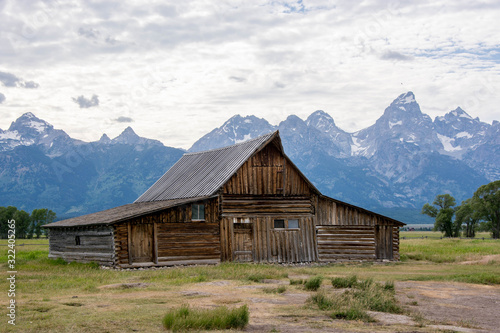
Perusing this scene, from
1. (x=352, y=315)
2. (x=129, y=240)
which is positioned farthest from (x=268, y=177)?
(x=352, y=315)

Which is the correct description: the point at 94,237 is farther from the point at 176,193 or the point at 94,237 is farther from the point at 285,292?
the point at 285,292

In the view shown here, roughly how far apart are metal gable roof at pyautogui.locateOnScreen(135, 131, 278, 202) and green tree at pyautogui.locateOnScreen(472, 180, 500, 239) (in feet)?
190

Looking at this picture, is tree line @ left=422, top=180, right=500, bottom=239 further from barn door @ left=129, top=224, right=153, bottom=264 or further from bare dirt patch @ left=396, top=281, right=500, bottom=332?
bare dirt patch @ left=396, top=281, right=500, bottom=332

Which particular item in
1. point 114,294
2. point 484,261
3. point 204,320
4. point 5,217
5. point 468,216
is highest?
point 5,217

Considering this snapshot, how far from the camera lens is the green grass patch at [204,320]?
45.6 feet

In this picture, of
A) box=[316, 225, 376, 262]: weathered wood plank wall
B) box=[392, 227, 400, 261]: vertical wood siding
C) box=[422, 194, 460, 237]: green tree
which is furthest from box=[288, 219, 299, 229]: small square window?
box=[422, 194, 460, 237]: green tree

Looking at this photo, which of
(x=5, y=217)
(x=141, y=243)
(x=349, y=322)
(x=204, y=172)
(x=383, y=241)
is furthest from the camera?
(x=5, y=217)

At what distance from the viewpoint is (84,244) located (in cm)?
3769

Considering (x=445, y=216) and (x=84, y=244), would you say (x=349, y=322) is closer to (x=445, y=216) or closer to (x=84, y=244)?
(x=84, y=244)

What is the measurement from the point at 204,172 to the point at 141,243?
914 centimetres

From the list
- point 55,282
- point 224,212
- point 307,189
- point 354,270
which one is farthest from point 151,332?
point 307,189

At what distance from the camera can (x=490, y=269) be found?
3250 centimetres

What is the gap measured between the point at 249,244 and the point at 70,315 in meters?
22.2

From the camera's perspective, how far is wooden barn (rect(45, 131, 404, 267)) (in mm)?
34156
